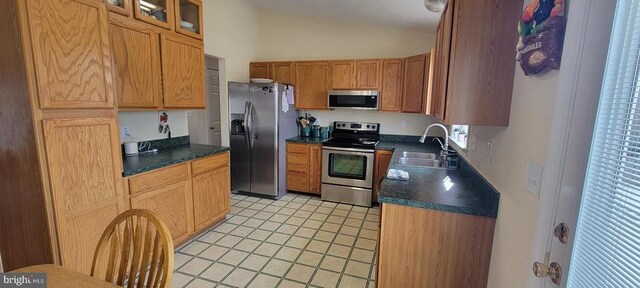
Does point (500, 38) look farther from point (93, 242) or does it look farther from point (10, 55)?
point (93, 242)

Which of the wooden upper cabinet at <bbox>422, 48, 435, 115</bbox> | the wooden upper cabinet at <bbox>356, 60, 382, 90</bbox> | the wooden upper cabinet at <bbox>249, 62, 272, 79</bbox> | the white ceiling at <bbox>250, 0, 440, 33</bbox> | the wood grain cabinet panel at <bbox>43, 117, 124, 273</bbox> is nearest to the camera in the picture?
the wood grain cabinet panel at <bbox>43, 117, 124, 273</bbox>

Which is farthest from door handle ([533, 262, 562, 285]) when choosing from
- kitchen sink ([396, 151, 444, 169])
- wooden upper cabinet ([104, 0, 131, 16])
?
wooden upper cabinet ([104, 0, 131, 16])

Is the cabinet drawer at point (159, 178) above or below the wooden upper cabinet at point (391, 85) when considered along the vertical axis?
below

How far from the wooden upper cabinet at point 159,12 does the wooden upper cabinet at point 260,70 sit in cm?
185

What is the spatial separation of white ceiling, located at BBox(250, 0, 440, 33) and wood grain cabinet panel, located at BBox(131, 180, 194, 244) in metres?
2.66

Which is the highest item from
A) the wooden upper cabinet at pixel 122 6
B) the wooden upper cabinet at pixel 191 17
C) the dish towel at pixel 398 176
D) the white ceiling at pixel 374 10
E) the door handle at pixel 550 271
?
the white ceiling at pixel 374 10

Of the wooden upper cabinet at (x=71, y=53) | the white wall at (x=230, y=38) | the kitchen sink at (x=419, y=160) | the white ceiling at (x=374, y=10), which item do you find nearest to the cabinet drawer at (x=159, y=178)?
the wooden upper cabinet at (x=71, y=53)

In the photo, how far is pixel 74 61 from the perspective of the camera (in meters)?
1.60

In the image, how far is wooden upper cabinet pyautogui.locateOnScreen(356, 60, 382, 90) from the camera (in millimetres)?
3773

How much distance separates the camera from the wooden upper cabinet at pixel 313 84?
4.03m

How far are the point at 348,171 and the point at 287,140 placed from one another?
3.34 feet

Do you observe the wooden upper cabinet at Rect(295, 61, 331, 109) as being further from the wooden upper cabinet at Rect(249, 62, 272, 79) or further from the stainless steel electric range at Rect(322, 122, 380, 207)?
the stainless steel electric range at Rect(322, 122, 380, 207)

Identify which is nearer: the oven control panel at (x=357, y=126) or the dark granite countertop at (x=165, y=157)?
the dark granite countertop at (x=165, y=157)

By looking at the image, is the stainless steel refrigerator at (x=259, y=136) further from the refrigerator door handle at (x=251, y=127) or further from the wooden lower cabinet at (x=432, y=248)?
the wooden lower cabinet at (x=432, y=248)
